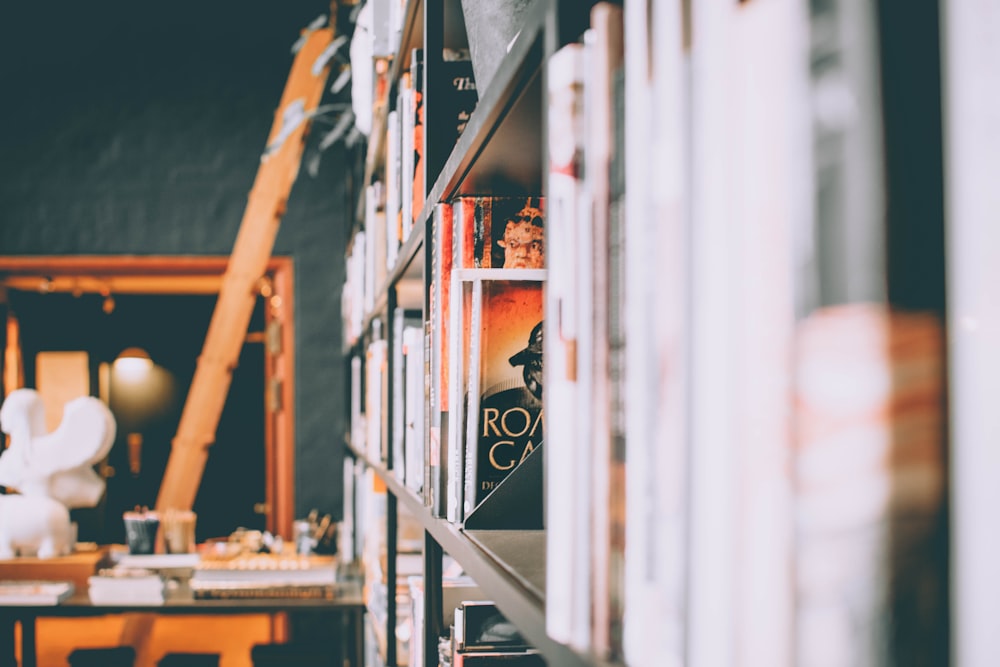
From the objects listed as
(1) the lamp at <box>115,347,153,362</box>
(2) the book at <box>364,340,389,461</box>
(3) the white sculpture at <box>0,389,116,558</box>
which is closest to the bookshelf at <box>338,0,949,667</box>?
(2) the book at <box>364,340,389,461</box>

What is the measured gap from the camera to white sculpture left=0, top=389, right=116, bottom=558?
10.0 feet

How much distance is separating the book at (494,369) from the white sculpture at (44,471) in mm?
2638

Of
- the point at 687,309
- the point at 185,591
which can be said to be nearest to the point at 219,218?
the point at 185,591

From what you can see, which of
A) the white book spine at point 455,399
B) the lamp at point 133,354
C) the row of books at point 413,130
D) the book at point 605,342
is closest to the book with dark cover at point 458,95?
the row of books at point 413,130

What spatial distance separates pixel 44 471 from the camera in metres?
3.15

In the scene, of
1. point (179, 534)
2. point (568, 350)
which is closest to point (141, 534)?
point (179, 534)

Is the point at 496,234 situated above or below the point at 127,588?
above

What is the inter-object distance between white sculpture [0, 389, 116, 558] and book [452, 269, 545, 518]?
2.64 meters

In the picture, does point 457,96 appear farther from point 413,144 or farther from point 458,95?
point 413,144

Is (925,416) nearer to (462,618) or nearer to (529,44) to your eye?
(529,44)

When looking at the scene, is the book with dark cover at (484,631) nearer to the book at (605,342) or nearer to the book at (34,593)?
the book at (605,342)

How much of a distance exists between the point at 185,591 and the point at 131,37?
7.72 feet

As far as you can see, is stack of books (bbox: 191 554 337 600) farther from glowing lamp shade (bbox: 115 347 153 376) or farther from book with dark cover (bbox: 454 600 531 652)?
glowing lamp shade (bbox: 115 347 153 376)

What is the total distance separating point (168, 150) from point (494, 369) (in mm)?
3353
